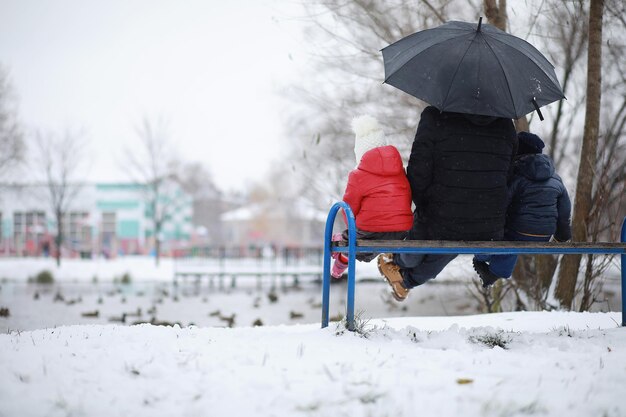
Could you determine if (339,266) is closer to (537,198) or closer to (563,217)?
(537,198)

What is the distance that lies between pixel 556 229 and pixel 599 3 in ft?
10.5

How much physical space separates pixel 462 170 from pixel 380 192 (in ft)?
1.82

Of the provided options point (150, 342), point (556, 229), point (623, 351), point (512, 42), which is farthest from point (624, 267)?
point (150, 342)

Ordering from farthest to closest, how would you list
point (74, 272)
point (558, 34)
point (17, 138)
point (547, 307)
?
point (74, 272) < point (17, 138) < point (558, 34) < point (547, 307)

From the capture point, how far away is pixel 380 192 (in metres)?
3.70

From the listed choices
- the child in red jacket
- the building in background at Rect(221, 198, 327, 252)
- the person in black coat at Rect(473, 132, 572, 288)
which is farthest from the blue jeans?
the building in background at Rect(221, 198, 327, 252)

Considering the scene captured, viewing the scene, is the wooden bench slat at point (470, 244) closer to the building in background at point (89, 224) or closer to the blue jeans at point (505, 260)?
the blue jeans at point (505, 260)

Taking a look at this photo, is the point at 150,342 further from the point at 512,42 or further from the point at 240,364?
the point at 512,42

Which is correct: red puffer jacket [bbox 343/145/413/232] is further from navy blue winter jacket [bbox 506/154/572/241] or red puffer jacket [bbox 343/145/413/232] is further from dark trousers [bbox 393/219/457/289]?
navy blue winter jacket [bbox 506/154/572/241]

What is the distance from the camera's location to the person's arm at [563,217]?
3.96 metres

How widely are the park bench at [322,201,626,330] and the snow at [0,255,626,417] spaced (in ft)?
0.83

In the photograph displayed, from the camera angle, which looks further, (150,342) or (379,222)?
(379,222)

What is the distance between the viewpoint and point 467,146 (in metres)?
3.62

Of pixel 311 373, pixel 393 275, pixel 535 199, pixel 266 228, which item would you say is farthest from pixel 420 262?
pixel 266 228
